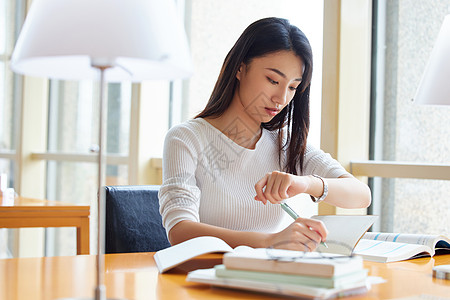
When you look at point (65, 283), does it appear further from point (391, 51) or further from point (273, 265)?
point (391, 51)

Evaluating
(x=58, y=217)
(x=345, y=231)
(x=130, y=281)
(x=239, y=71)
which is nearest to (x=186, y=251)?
(x=130, y=281)

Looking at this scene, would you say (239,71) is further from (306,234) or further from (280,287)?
(280,287)

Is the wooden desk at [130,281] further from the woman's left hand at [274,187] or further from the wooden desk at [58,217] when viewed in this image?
the wooden desk at [58,217]

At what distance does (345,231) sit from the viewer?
52.2 inches

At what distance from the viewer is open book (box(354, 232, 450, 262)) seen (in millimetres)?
1305

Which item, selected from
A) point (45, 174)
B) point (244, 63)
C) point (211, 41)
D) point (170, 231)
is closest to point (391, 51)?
point (244, 63)

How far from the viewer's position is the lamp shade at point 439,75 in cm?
131

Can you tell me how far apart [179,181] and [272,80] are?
1.29 ft

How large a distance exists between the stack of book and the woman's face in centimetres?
78

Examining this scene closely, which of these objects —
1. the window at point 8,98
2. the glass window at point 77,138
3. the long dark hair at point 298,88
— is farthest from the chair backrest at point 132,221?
the window at point 8,98

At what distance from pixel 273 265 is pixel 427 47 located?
63.1 inches

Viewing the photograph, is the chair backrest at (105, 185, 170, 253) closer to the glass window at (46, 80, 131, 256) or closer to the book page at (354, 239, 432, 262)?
the book page at (354, 239, 432, 262)

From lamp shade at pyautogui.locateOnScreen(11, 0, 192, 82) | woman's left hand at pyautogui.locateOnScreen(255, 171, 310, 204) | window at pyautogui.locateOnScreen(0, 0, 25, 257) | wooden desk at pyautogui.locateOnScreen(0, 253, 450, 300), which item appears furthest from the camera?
window at pyautogui.locateOnScreen(0, 0, 25, 257)

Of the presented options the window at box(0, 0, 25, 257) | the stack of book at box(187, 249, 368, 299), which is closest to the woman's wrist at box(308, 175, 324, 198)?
the stack of book at box(187, 249, 368, 299)
